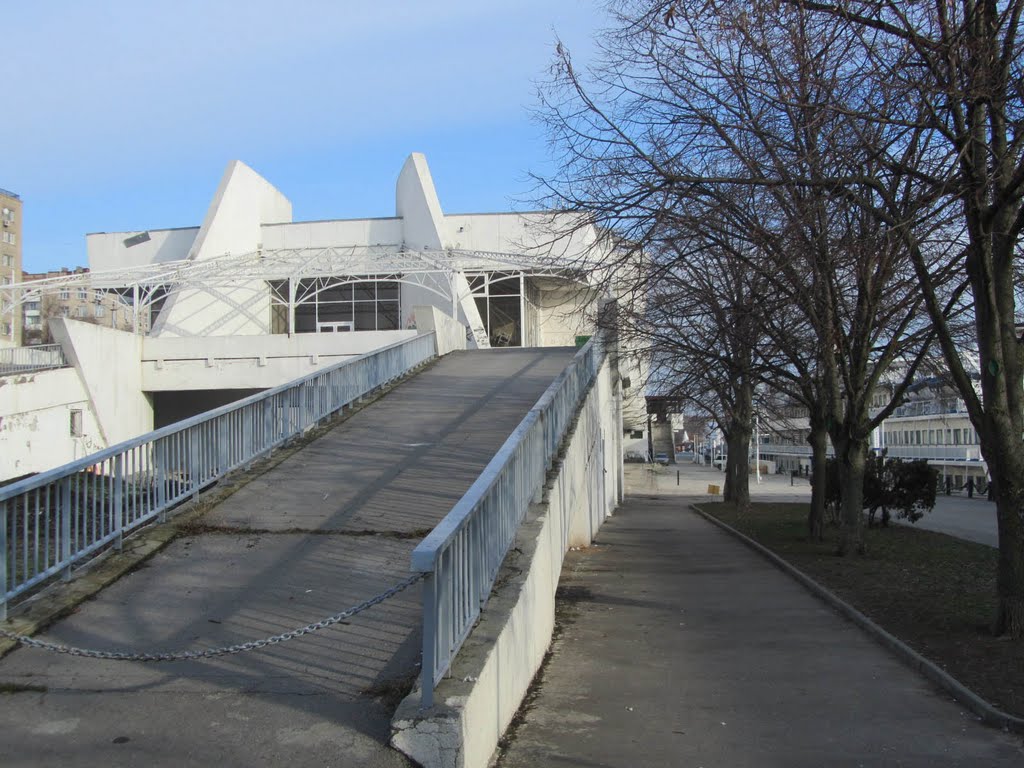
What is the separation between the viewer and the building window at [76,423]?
94.1ft

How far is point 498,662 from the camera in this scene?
19.3 feet

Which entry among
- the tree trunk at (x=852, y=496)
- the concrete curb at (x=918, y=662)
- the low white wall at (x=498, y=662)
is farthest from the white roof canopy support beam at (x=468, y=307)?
the low white wall at (x=498, y=662)

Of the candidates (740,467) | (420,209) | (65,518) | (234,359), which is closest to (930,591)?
(65,518)

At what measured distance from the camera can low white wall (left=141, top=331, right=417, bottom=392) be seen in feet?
106

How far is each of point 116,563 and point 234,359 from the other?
2572cm

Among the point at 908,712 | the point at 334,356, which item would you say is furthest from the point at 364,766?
the point at 334,356

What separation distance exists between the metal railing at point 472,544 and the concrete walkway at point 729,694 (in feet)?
3.39

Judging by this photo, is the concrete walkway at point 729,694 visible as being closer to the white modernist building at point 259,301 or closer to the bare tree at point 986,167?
the bare tree at point 986,167

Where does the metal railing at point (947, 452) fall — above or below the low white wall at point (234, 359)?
below

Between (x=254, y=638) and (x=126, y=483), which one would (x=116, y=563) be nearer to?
(x=126, y=483)

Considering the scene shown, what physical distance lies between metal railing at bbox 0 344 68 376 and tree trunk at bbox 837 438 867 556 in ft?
74.7

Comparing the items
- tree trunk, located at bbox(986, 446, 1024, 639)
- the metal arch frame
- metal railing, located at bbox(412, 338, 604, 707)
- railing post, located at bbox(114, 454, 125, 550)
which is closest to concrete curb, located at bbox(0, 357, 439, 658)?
railing post, located at bbox(114, 454, 125, 550)

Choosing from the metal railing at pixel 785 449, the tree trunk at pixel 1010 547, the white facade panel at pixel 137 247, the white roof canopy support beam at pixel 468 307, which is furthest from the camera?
the metal railing at pixel 785 449

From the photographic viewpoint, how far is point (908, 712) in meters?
6.96
